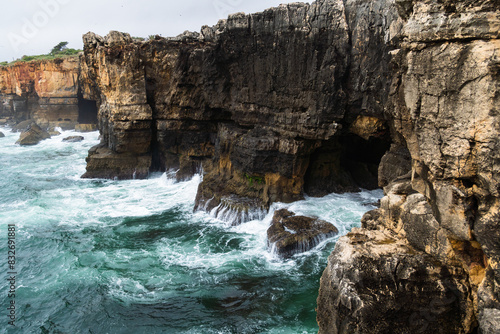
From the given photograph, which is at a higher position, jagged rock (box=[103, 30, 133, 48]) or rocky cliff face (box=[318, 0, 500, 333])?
jagged rock (box=[103, 30, 133, 48])

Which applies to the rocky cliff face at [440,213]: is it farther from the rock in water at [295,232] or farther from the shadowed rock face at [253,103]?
the shadowed rock face at [253,103]

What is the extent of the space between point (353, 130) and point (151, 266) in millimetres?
12326

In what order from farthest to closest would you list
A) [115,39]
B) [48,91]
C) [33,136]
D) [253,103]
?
[48,91], [33,136], [115,39], [253,103]

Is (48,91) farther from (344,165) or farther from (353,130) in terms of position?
(353,130)

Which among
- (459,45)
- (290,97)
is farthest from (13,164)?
(459,45)

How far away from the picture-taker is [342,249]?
28.3 feet

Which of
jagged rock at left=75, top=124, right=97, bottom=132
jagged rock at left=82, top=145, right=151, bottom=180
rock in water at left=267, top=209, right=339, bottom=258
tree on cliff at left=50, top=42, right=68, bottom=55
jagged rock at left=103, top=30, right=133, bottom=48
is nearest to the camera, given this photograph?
rock in water at left=267, top=209, right=339, bottom=258

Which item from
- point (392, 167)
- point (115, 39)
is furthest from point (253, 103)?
point (115, 39)

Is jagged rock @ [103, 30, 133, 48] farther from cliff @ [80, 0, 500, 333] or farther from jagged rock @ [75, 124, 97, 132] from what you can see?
jagged rock @ [75, 124, 97, 132]

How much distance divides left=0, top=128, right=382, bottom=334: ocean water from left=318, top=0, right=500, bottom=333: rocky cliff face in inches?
221

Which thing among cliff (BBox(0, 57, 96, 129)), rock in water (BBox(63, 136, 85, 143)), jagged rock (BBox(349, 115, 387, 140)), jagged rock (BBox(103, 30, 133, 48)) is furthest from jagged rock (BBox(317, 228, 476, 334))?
cliff (BBox(0, 57, 96, 129))

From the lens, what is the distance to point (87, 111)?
56438mm

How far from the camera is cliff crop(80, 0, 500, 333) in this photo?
646cm

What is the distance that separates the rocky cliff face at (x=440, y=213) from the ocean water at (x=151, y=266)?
5.60m
